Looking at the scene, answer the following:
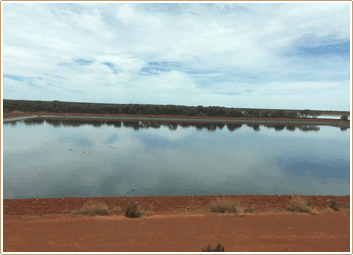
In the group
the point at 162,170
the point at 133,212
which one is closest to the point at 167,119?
the point at 162,170

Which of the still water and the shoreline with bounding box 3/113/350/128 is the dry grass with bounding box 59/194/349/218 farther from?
the shoreline with bounding box 3/113/350/128

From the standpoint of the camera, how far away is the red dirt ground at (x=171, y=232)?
522 cm

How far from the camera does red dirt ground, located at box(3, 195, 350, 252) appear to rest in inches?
206

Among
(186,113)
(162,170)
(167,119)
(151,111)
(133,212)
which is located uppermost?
(151,111)

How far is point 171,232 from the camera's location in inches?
233

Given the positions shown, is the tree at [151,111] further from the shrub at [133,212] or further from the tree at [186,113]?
the shrub at [133,212]

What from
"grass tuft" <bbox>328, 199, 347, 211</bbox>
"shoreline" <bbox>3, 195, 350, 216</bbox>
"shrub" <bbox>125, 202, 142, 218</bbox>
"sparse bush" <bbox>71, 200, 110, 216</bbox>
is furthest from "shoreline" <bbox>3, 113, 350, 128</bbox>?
"shrub" <bbox>125, 202, 142, 218</bbox>

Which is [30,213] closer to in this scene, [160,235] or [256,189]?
[160,235]

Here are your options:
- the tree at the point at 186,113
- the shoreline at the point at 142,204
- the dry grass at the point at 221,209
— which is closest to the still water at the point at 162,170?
the shoreline at the point at 142,204

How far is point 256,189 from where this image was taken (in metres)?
12.3

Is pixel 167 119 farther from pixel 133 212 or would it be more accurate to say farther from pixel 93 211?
pixel 133 212

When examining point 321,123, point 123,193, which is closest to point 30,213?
point 123,193

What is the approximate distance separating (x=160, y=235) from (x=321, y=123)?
75214 mm

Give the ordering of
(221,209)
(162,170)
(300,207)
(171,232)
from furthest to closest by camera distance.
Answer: (162,170) → (300,207) → (221,209) → (171,232)
